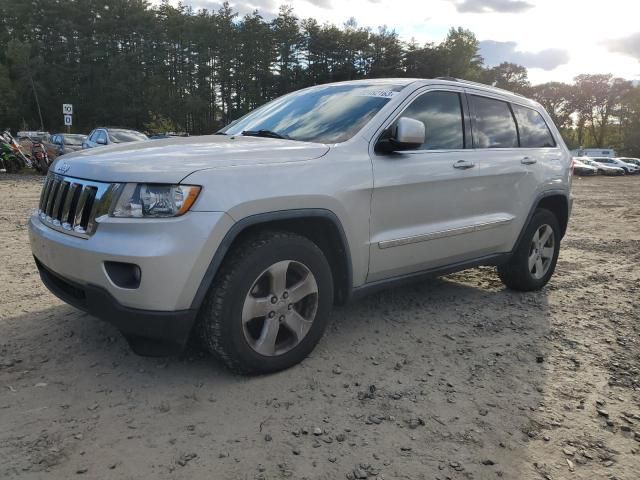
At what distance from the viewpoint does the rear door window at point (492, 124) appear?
4.34m

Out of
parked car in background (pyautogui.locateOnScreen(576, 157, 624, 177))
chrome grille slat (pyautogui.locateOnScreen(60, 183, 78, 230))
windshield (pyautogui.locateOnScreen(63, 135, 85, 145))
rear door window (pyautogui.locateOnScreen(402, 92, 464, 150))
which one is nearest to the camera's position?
chrome grille slat (pyautogui.locateOnScreen(60, 183, 78, 230))

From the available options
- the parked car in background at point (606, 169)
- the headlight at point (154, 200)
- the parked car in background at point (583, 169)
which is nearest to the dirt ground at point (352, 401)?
the headlight at point (154, 200)

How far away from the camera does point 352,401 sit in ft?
9.39

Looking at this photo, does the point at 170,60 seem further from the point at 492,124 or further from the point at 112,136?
the point at 492,124

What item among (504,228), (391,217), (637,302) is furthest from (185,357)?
(637,302)

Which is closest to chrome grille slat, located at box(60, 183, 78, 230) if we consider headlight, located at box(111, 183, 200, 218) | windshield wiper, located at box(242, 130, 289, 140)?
headlight, located at box(111, 183, 200, 218)

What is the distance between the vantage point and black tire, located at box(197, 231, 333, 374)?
2.79 m

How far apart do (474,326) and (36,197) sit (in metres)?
10.6

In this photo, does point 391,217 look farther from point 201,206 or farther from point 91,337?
point 91,337

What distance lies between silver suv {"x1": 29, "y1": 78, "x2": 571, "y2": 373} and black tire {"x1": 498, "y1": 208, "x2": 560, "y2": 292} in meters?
0.34

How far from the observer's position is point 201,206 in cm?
264

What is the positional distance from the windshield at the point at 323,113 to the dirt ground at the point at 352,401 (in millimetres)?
1441

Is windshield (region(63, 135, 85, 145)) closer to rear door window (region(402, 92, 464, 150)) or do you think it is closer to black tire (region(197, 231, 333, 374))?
rear door window (region(402, 92, 464, 150))

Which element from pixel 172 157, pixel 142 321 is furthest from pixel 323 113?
pixel 142 321
